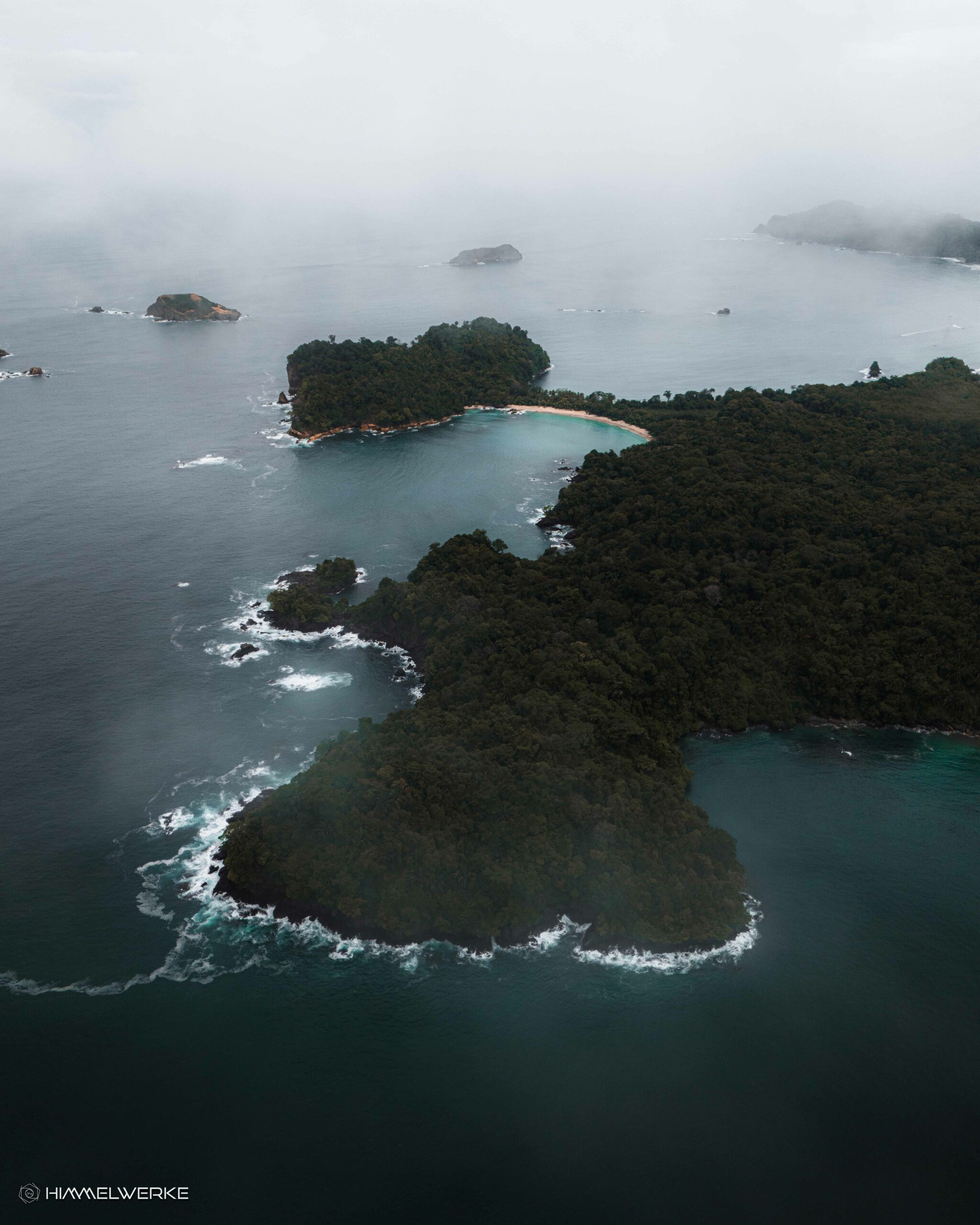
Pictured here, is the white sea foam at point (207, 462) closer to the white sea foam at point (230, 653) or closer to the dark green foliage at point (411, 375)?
the dark green foliage at point (411, 375)

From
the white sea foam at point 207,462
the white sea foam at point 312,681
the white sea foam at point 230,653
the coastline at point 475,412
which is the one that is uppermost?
the coastline at point 475,412

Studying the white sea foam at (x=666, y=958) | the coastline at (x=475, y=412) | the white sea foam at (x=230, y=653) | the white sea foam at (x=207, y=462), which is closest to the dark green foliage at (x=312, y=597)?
the white sea foam at (x=230, y=653)

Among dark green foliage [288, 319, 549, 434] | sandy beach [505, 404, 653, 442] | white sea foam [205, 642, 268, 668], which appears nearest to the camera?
white sea foam [205, 642, 268, 668]

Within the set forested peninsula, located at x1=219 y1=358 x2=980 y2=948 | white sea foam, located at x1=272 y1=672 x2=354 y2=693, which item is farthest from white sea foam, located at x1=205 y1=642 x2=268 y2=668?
forested peninsula, located at x1=219 y1=358 x2=980 y2=948

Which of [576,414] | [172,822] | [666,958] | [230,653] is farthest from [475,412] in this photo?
[666,958]

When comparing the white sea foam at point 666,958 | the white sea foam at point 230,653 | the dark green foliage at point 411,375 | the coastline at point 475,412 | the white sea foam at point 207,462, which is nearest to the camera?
the white sea foam at point 666,958

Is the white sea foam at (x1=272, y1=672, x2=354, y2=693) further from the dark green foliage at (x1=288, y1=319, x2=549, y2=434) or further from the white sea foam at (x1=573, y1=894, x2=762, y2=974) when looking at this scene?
the dark green foliage at (x1=288, y1=319, x2=549, y2=434)

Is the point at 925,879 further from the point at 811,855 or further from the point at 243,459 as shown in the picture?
the point at 243,459
